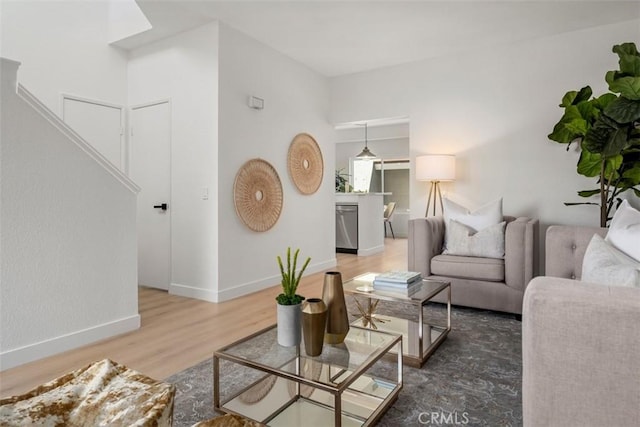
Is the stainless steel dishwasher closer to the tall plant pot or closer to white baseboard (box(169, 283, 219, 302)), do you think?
white baseboard (box(169, 283, 219, 302))

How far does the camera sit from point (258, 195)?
4.14 m

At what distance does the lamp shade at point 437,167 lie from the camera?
4.21m

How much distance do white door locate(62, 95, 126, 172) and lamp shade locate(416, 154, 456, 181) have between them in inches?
134

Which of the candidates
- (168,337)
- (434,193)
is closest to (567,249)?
(434,193)

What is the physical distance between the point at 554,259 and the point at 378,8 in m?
2.53

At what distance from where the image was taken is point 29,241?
2.33 m

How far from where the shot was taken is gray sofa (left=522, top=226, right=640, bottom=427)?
965 millimetres

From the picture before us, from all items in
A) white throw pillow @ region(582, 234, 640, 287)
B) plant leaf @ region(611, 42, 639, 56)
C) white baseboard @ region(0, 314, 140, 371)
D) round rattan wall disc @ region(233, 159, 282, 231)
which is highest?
plant leaf @ region(611, 42, 639, 56)

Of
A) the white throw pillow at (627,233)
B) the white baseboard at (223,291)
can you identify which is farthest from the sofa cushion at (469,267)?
the white baseboard at (223,291)

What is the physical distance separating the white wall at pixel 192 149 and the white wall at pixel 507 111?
232 centimetres

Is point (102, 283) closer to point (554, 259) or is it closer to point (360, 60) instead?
point (554, 259)

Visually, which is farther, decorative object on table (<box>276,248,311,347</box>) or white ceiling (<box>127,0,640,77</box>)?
white ceiling (<box>127,0,640,77</box>)

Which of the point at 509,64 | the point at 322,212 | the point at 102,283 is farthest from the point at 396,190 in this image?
the point at 102,283
